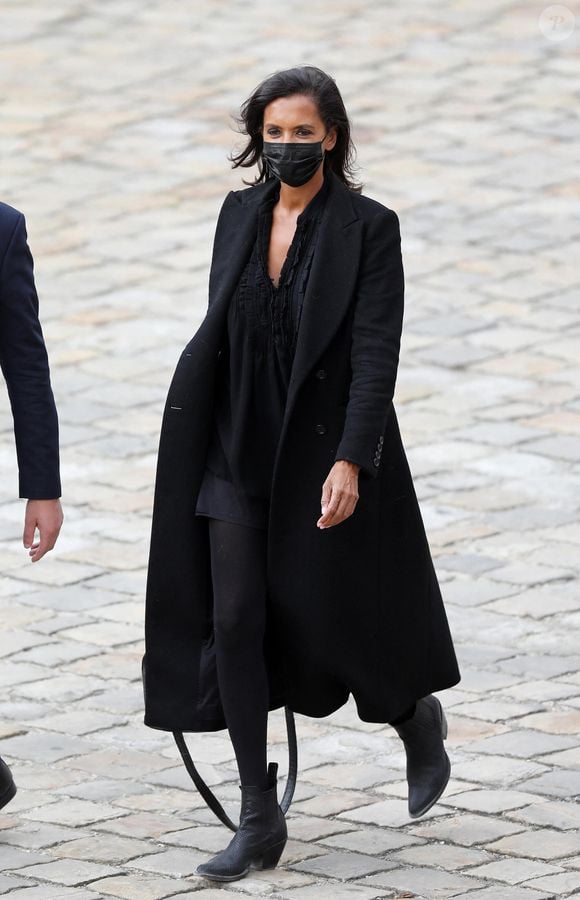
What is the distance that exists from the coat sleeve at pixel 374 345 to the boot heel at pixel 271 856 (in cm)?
90

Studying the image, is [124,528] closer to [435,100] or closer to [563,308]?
[563,308]

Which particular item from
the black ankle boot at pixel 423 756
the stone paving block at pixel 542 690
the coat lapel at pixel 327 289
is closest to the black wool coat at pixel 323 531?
the coat lapel at pixel 327 289

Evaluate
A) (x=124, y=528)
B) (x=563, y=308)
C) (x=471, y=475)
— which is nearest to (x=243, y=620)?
(x=124, y=528)

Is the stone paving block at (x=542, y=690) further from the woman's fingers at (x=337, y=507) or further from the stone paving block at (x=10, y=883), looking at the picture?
the stone paving block at (x=10, y=883)

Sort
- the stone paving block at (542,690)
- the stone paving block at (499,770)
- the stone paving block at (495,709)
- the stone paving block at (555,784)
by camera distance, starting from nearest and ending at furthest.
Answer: the stone paving block at (555,784), the stone paving block at (499,770), the stone paving block at (495,709), the stone paving block at (542,690)

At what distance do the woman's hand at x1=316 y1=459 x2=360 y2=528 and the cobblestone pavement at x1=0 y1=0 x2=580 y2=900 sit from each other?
84cm

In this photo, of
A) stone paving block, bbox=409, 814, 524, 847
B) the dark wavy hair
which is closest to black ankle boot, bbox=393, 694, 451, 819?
stone paving block, bbox=409, 814, 524, 847

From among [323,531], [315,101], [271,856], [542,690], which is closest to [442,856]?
[271,856]

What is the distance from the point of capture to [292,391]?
4.09 m

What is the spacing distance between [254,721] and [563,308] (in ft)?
17.2

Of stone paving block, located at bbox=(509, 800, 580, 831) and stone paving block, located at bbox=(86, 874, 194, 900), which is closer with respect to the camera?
stone paving block, located at bbox=(86, 874, 194, 900)

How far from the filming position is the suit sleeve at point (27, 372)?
417cm

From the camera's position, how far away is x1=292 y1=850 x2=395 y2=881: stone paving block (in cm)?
425

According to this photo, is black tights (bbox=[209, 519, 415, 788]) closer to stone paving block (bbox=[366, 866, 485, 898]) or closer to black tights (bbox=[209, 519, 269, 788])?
black tights (bbox=[209, 519, 269, 788])
